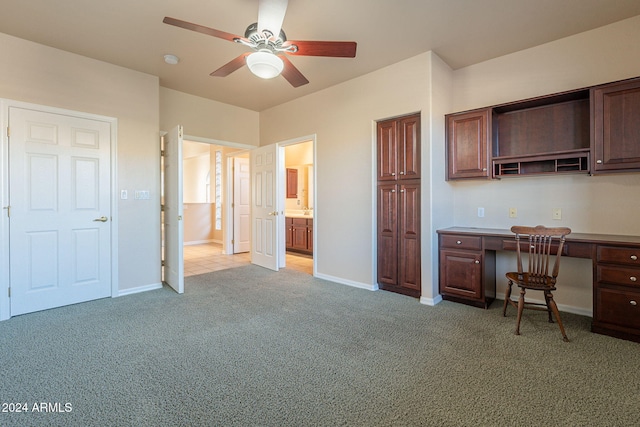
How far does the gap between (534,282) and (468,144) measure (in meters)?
1.60

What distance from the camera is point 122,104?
3705 mm

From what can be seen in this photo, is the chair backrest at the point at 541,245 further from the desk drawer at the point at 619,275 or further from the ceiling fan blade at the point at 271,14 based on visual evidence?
the ceiling fan blade at the point at 271,14

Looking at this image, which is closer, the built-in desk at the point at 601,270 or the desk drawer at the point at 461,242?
the built-in desk at the point at 601,270

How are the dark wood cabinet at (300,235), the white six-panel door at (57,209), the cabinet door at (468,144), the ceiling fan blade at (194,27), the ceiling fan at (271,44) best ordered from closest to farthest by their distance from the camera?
the ceiling fan blade at (194,27) < the ceiling fan at (271,44) < the white six-panel door at (57,209) < the cabinet door at (468,144) < the dark wood cabinet at (300,235)

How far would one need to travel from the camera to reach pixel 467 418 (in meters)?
1.61

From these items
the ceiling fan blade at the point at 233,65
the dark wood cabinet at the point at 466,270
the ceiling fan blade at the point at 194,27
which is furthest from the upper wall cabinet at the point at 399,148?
the ceiling fan blade at the point at 194,27

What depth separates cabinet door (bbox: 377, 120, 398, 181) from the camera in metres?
3.72

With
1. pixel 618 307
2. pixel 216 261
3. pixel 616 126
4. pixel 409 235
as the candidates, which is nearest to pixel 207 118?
pixel 216 261

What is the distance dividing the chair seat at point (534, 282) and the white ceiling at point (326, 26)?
90.5 inches

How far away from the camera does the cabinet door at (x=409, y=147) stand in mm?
3523

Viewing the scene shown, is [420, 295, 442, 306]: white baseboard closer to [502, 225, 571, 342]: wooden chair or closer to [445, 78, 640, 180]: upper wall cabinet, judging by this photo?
[502, 225, 571, 342]: wooden chair

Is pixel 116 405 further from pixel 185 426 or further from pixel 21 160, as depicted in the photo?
pixel 21 160

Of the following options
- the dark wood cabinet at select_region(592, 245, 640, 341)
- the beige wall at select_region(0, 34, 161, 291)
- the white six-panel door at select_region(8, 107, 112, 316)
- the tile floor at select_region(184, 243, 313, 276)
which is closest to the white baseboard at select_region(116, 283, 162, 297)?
the beige wall at select_region(0, 34, 161, 291)

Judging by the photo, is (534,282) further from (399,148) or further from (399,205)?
(399,148)
